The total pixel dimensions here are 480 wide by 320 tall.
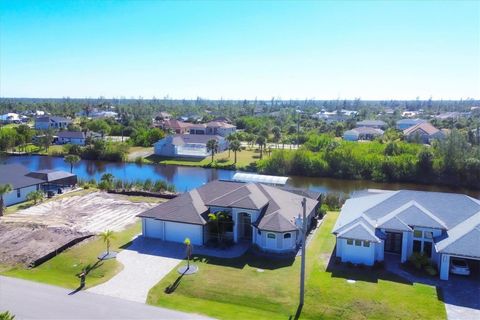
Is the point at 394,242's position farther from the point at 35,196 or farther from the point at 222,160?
the point at 222,160

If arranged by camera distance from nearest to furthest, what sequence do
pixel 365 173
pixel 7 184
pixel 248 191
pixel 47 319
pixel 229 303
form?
pixel 47 319, pixel 229 303, pixel 248 191, pixel 7 184, pixel 365 173

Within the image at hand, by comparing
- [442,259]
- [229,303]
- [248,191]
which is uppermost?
[248,191]

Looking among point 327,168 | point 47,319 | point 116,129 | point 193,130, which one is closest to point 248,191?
point 47,319

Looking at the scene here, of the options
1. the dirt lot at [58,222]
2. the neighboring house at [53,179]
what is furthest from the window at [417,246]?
the neighboring house at [53,179]

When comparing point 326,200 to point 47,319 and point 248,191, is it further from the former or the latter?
point 47,319

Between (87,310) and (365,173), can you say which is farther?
(365,173)

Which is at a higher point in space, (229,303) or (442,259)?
(442,259)

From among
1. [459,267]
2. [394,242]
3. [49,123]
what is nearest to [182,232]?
[394,242]
